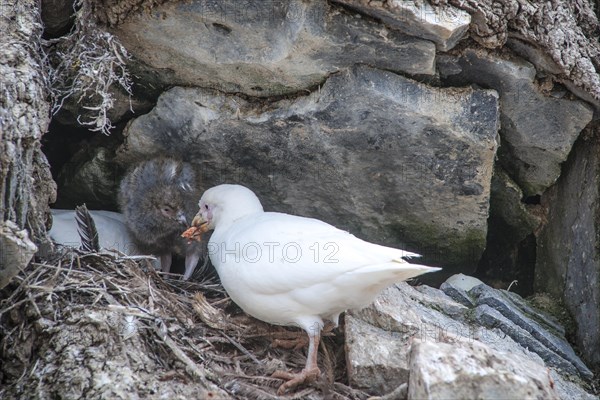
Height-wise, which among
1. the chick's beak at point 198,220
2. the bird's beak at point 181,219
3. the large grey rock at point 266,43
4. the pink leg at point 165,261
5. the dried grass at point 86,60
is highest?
the large grey rock at point 266,43

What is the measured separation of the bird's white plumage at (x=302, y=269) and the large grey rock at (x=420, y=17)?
1.10 m

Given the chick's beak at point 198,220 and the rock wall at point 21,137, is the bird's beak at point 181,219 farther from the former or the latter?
the rock wall at point 21,137

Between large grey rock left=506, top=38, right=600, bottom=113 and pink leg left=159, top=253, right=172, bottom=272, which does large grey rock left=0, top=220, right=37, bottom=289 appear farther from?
large grey rock left=506, top=38, right=600, bottom=113

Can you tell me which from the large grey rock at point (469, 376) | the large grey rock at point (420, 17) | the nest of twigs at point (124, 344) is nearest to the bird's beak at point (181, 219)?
the nest of twigs at point (124, 344)

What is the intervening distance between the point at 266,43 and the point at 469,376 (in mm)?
2049

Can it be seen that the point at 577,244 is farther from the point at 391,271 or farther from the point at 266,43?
the point at 266,43

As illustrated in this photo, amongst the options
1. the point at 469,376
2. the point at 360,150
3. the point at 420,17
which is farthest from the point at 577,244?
the point at 469,376

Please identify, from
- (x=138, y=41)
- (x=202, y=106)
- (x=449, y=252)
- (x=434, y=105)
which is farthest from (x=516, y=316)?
(x=138, y=41)

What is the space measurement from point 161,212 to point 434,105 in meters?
1.89

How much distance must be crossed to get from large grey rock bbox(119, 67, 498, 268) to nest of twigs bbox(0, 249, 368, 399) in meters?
0.87

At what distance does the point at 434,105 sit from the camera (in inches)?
A: 191

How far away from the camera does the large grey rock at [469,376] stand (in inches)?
142

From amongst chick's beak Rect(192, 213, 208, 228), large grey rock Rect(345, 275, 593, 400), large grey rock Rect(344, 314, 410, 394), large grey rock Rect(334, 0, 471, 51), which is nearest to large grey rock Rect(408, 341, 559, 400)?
large grey rock Rect(345, 275, 593, 400)

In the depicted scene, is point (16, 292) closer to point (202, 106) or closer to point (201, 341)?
point (201, 341)
